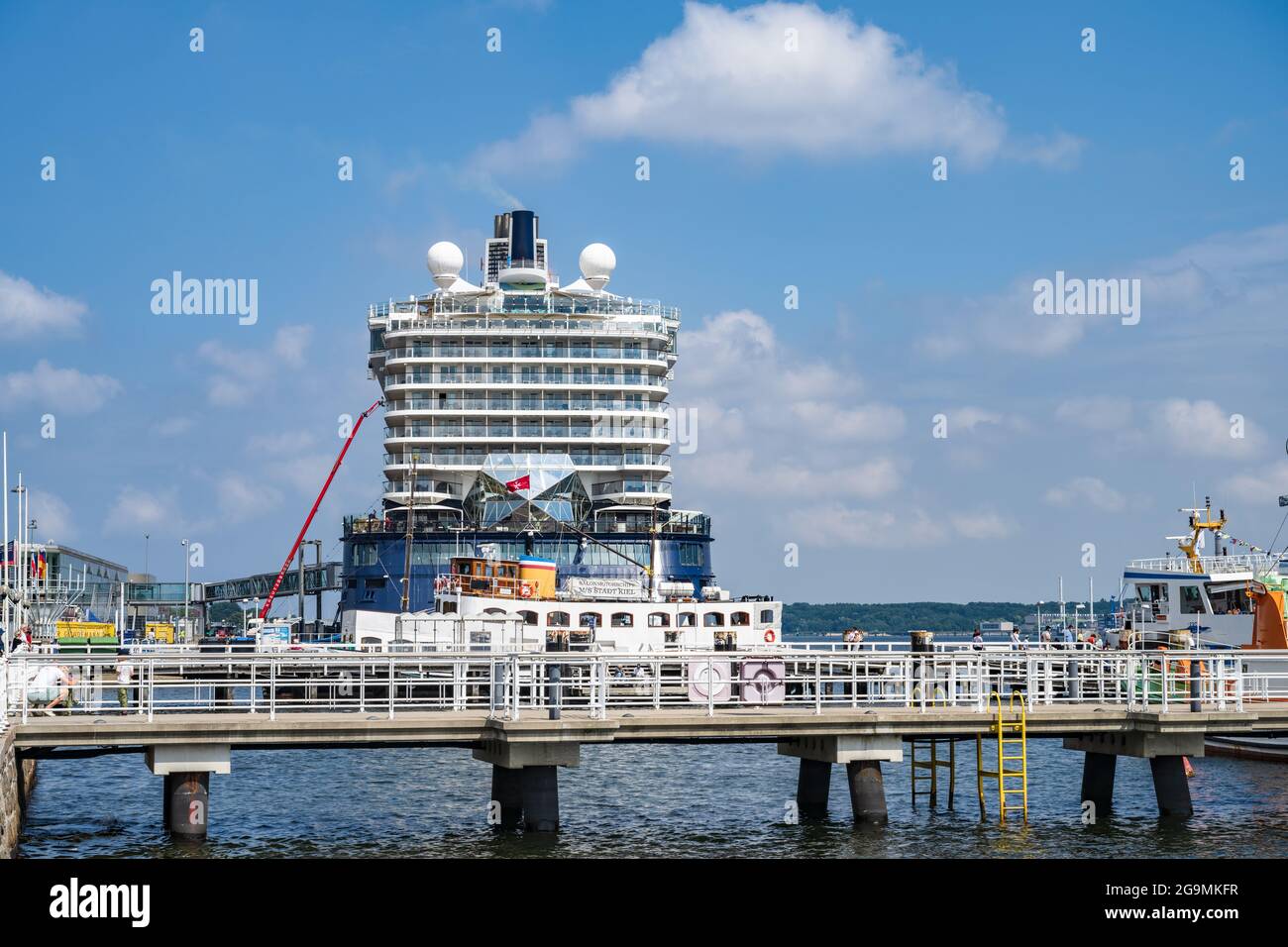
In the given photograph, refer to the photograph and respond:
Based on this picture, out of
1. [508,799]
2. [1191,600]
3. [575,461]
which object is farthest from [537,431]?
[508,799]

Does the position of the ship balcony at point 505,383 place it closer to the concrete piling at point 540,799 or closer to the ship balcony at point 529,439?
the ship balcony at point 529,439

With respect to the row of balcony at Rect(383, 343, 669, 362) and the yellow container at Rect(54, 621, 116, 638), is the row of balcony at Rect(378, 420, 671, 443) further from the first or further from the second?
the yellow container at Rect(54, 621, 116, 638)

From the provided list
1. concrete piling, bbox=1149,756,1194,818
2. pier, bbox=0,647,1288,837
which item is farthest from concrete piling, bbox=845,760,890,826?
concrete piling, bbox=1149,756,1194,818

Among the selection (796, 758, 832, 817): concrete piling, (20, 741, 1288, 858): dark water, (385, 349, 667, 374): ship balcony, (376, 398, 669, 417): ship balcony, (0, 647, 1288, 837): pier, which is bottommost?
(20, 741, 1288, 858): dark water

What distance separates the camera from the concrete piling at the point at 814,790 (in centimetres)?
3319

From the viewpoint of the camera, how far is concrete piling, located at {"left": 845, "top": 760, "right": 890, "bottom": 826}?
3106cm

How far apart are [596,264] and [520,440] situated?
1447 cm

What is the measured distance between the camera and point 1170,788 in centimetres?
3338

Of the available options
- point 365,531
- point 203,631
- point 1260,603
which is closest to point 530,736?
point 1260,603

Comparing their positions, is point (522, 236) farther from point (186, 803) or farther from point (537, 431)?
point (186, 803)

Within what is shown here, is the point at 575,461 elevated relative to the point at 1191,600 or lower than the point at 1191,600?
elevated

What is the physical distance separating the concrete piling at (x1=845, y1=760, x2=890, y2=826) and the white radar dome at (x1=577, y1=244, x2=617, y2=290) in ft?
214

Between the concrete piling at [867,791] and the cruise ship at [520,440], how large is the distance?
46130mm
